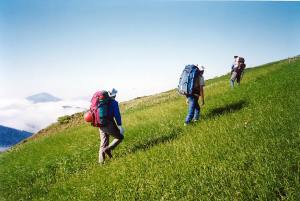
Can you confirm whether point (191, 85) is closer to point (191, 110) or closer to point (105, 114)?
point (191, 110)

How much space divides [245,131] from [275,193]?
11.6 feet

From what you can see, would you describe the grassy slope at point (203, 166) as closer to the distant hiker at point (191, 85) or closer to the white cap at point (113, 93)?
the distant hiker at point (191, 85)

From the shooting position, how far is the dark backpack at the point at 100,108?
10.5 metres

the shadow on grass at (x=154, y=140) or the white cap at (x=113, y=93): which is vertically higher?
the white cap at (x=113, y=93)

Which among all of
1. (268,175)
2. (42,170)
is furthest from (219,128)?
(42,170)

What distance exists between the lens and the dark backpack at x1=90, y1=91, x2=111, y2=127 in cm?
1055

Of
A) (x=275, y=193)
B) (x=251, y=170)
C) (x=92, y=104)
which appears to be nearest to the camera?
(x=275, y=193)

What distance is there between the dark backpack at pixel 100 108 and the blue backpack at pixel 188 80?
2.85m

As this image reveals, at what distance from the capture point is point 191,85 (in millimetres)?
12188

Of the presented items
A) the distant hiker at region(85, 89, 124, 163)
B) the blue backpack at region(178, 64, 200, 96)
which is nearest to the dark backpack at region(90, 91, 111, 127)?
the distant hiker at region(85, 89, 124, 163)

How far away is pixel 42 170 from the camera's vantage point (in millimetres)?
13297

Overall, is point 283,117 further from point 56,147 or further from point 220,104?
point 56,147

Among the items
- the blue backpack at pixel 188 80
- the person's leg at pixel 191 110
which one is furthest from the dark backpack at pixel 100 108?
the person's leg at pixel 191 110

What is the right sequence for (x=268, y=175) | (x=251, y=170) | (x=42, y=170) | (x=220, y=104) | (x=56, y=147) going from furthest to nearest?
(x=56, y=147)
(x=220, y=104)
(x=42, y=170)
(x=251, y=170)
(x=268, y=175)
